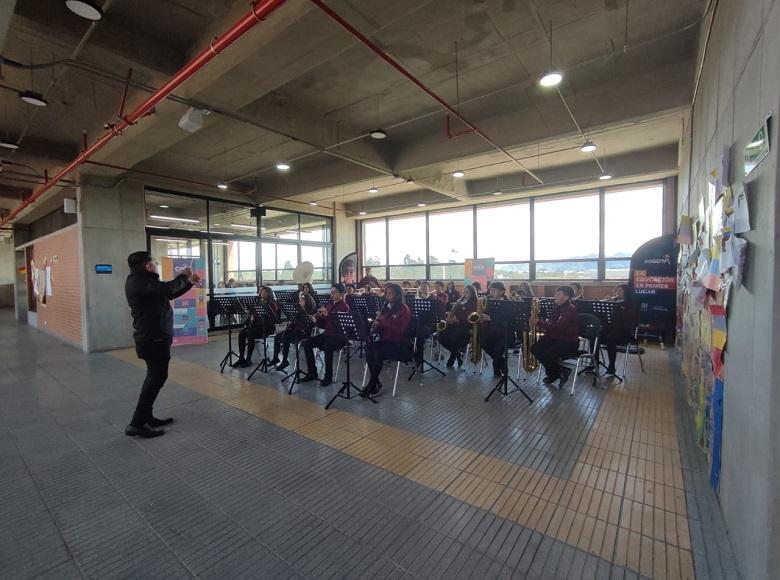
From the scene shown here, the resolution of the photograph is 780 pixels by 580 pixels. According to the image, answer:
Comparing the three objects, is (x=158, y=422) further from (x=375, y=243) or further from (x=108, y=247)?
(x=375, y=243)

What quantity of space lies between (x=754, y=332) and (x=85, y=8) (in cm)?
513

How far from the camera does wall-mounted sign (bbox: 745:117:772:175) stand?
1471 mm

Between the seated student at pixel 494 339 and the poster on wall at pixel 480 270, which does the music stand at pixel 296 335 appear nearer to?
the seated student at pixel 494 339

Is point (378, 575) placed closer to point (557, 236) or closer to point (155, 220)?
point (155, 220)

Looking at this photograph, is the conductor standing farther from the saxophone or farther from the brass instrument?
the brass instrument

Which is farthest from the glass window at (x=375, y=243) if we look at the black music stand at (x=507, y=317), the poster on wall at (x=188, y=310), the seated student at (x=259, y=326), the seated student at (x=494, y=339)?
the black music stand at (x=507, y=317)

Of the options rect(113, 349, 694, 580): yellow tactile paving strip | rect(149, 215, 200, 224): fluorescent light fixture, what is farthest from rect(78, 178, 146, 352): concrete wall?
rect(113, 349, 694, 580): yellow tactile paving strip

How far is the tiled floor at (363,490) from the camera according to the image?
75.2 inches

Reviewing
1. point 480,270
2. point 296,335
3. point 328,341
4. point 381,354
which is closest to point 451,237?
point 480,270

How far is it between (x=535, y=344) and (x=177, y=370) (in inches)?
220

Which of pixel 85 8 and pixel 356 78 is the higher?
pixel 356 78

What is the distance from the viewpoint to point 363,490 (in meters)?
2.52

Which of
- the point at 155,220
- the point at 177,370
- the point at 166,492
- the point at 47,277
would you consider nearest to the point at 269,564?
the point at 166,492

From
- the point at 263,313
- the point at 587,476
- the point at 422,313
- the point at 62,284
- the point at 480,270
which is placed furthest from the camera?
the point at 480,270
